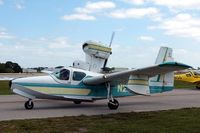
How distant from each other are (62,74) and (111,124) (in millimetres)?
5602

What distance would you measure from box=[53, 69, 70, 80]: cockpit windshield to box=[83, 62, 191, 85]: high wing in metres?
0.78

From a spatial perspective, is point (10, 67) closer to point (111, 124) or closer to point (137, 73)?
point (137, 73)

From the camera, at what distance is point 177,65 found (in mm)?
13086

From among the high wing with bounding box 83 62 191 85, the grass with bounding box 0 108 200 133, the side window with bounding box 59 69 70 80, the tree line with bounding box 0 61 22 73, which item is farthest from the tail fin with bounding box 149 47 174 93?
the tree line with bounding box 0 61 22 73

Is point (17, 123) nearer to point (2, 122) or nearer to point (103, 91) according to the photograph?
point (2, 122)

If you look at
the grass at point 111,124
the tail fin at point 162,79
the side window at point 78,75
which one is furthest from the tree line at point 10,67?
the grass at point 111,124

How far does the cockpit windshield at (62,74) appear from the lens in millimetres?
15320

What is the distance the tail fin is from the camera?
17.5 meters

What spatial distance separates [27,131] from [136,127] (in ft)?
9.04

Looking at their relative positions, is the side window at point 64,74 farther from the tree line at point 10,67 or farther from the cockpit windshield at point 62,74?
the tree line at point 10,67

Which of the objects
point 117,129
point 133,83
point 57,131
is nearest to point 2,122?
point 57,131

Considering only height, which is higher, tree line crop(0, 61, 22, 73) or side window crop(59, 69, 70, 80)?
tree line crop(0, 61, 22, 73)

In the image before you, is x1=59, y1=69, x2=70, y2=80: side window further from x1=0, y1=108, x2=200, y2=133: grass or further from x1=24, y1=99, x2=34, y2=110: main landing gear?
x1=0, y1=108, x2=200, y2=133: grass

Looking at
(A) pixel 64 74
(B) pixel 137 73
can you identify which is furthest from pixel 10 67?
(B) pixel 137 73
